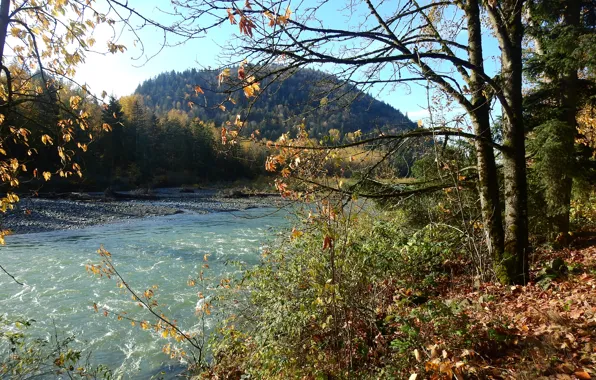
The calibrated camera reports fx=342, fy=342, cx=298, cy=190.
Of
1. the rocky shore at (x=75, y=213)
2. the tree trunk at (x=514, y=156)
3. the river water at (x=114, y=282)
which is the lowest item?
the river water at (x=114, y=282)

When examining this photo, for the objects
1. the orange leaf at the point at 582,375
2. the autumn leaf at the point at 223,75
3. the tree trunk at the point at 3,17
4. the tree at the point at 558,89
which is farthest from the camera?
the tree at the point at 558,89

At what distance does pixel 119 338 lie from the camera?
271 inches

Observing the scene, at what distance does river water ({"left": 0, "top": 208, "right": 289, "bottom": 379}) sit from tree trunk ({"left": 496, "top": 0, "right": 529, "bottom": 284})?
321cm

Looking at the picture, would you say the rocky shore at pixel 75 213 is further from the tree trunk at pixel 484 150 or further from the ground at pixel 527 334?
the ground at pixel 527 334

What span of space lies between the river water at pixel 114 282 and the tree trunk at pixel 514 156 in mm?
3214

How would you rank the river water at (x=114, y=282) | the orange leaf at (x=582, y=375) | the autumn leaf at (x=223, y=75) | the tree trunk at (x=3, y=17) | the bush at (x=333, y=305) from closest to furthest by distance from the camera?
the tree trunk at (x=3, y=17) → the orange leaf at (x=582, y=375) → the autumn leaf at (x=223, y=75) → the bush at (x=333, y=305) → the river water at (x=114, y=282)

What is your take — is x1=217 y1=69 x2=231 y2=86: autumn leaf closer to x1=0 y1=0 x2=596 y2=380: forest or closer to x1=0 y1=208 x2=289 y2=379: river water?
x1=0 y1=0 x2=596 y2=380: forest

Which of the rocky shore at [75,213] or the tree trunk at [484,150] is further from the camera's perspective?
the rocky shore at [75,213]

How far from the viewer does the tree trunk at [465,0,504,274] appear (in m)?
4.45

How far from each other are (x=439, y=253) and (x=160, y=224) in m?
18.4

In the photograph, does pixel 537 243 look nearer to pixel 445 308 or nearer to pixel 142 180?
pixel 445 308

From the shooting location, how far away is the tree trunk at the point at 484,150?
4445 mm

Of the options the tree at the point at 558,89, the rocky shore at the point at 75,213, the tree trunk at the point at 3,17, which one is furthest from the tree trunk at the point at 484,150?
the rocky shore at the point at 75,213

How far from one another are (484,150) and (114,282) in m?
10.1
